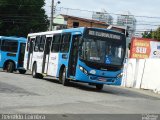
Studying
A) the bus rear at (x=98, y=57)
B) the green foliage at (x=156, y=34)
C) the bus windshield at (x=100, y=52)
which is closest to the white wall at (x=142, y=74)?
the bus rear at (x=98, y=57)

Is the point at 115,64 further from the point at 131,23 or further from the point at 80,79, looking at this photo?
the point at 131,23

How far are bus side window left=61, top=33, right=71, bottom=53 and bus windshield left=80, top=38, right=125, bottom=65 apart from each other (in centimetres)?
185

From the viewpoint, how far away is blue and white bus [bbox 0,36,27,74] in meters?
37.5

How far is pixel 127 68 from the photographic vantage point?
3306 cm

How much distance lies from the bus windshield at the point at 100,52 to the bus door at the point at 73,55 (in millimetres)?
633

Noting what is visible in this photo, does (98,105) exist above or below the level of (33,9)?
below

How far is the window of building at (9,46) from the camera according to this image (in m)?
37.8

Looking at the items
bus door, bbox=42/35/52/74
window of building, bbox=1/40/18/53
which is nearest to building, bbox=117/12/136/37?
window of building, bbox=1/40/18/53

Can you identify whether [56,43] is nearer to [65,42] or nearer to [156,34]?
[65,42]

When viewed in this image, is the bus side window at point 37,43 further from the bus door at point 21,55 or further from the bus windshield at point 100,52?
the bus windshield at point 100,52

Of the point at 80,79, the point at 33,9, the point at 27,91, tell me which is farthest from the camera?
the point at 33,9

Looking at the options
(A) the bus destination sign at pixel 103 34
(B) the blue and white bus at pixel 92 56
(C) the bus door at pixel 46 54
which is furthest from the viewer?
(C) the bus door at pixel 46 54

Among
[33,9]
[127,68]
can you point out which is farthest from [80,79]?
[33,9]

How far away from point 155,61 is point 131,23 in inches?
1889
